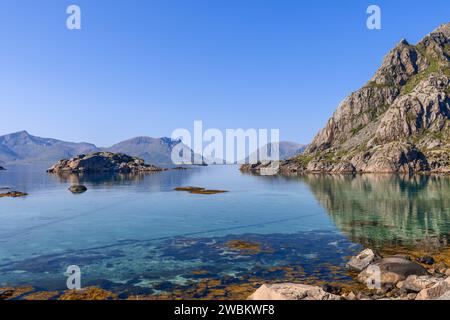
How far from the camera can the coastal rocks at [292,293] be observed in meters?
30.0

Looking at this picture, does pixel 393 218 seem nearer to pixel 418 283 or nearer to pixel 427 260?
pixel 427 260

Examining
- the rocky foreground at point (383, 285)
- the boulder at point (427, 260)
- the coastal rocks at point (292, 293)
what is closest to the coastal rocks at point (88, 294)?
the rocky foreground at point (383, 285)

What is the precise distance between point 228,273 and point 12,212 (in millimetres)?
82073

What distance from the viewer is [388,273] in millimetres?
38969

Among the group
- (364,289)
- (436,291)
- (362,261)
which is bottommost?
(364,289)

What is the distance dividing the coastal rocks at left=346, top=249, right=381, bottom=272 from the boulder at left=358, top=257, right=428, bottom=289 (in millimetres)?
2387

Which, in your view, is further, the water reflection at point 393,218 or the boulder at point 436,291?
the water reflection at point 393,218

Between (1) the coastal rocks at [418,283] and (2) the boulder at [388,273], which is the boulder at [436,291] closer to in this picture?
(1) the coastal rocks at [418,283]

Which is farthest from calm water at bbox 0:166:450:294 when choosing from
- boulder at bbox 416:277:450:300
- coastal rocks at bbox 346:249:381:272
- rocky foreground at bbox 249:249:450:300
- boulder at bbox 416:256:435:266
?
boulder at bbox 416:277:450:300

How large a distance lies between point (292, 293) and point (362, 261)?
1792cm

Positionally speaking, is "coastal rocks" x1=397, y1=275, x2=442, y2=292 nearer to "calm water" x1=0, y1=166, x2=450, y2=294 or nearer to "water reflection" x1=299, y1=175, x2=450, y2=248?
"calm water" x1=0, y1=166, x2=450, y2=294

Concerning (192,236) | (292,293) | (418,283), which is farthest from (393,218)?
(292,293)

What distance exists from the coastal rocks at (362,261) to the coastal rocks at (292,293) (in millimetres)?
14256
